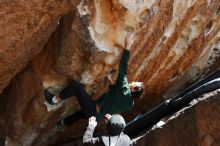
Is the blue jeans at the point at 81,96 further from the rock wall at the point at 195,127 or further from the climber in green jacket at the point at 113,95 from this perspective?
the rock wall at the point at 195,127

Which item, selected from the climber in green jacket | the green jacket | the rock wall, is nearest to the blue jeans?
the climber in green jacket

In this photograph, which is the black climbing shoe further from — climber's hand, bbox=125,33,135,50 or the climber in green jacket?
climber's hand, bbox=125,33,135,50

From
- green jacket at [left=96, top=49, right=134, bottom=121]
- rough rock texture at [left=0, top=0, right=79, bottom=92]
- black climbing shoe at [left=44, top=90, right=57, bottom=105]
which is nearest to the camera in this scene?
rough rock texture at [left=0, top=0, right=79, bottom=92]

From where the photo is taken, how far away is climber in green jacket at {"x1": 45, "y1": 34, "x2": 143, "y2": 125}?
24.4ft

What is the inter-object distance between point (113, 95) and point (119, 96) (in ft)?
0.43

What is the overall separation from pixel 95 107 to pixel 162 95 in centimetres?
344

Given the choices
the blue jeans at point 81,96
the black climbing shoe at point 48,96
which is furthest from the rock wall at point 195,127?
the black climbing shoe at point 48,96

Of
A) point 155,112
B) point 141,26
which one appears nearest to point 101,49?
point 141,26

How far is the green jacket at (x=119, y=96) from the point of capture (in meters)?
7.40

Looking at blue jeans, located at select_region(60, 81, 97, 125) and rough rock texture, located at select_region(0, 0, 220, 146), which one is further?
blue jeans, located at select_region(60, 81, 97, 125)

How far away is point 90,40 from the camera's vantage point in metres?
7.26

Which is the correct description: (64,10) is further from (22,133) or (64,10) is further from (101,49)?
(22,133)

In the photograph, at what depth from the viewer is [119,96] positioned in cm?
752

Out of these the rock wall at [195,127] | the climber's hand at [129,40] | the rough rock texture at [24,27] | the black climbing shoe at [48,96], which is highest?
the rough rock texture at [24,27]
